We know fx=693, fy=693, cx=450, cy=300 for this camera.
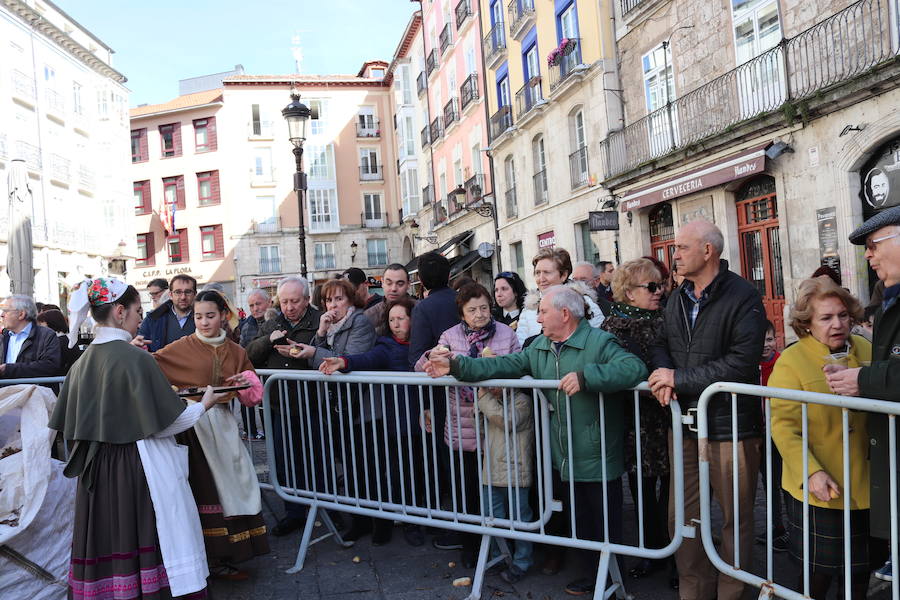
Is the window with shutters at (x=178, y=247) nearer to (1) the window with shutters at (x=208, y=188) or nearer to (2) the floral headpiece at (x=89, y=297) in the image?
(1) the window with shutters at (x=208, y=188)

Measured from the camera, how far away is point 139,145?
4369cm

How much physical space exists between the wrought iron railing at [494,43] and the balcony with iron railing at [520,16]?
702mm

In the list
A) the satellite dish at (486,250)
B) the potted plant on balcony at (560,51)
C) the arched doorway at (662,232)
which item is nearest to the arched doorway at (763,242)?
the arched doorway at (662,232)

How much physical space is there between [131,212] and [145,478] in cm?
3729

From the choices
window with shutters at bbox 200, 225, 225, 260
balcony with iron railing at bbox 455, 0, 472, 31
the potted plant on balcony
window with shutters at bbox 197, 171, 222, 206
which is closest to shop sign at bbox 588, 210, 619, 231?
the potted plant on balcony

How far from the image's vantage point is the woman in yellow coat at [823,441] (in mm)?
2783

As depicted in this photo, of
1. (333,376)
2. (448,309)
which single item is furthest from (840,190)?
(333,376)

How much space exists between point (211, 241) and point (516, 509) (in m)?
41.7

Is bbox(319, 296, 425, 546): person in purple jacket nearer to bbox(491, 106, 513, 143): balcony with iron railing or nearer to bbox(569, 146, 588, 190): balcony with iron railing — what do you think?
bbox(569, 146, 588, 190): balcony with iron railing

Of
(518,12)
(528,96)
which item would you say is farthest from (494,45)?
(528,96)

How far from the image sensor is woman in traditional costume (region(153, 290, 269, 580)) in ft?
13.2

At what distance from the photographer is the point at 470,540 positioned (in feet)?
13.9

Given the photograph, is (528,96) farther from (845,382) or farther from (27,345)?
(845,382)

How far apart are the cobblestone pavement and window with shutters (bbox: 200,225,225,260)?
131 ft
